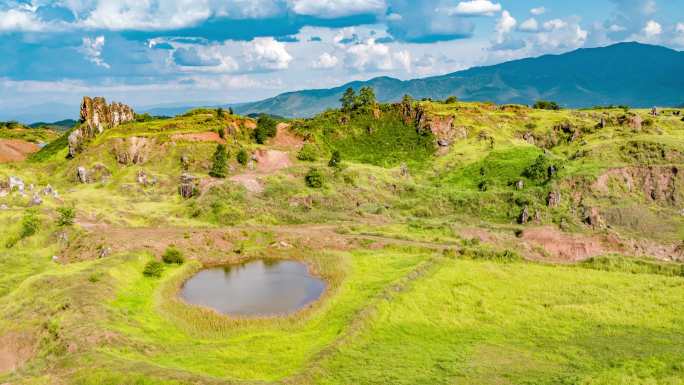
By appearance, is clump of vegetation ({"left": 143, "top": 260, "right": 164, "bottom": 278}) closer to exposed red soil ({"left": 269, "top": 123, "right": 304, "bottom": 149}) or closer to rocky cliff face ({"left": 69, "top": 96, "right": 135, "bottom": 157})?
exposed red soil ({"left": 269, "top": 123, "right": 304, "bottom": 149})

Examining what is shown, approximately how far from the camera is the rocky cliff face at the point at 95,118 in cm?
8512

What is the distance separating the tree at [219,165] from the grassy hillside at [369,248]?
1.70m

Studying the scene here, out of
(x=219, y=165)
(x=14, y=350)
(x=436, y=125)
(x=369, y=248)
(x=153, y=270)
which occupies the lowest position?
(x=14, y=350)

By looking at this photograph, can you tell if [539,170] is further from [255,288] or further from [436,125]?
[255,288]

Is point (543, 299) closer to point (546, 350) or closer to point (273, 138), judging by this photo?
point (546, 350)

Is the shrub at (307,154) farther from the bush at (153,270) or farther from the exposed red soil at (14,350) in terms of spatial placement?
the exposed red soil at (14,350)

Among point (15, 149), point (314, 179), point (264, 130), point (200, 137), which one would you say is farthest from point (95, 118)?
point (314, 179)

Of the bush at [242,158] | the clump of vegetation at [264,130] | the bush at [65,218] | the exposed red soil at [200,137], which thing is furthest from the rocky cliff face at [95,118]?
the bush at [65,218]

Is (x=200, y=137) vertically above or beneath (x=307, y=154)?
above

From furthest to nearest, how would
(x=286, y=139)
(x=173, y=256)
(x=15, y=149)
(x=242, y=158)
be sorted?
(x=15, y=149) → (x=286, y=139) → (x=242, y=158) → (x=173, y=256)

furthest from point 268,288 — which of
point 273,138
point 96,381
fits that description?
point 273,138

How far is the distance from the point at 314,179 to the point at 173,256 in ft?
88.8

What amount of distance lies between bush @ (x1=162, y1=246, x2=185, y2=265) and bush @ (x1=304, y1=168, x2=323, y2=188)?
25681 mm

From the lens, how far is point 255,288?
40000 millimetres
